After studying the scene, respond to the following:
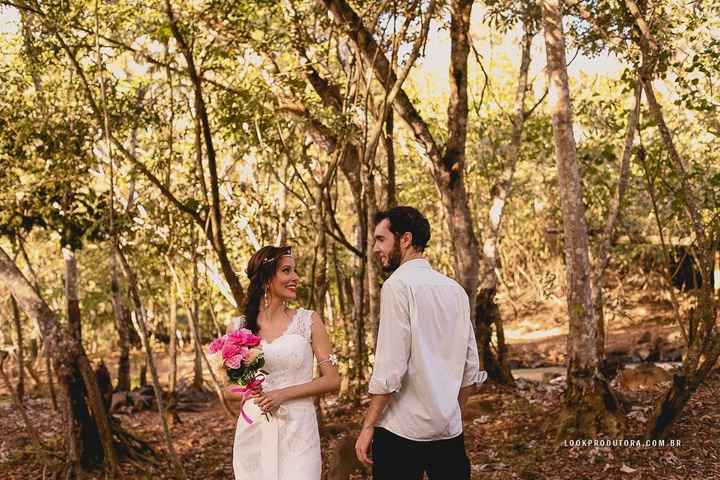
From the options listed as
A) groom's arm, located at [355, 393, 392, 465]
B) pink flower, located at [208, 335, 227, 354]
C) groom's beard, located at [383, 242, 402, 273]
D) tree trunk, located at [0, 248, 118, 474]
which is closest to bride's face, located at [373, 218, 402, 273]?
groom's beard, located at [383, 242, 402, 273]

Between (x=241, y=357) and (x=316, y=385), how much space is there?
51cm

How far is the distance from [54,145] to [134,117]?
97 centimetres

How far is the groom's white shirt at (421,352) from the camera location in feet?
12.3

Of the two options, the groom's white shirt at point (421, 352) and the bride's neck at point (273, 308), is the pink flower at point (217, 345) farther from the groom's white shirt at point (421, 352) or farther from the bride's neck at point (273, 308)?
the groom's white shirt at point (421, 352)

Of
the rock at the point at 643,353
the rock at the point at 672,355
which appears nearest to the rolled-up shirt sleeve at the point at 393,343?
the rock at the point at 672,355

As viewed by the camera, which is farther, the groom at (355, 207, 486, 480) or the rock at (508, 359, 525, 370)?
the rock at (508, 359, 525, 370)

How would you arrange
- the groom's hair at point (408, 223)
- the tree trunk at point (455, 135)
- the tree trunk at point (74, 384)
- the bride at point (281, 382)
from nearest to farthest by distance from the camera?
the groom's hair at point (408, 223) < the bride at point (281, 382) < the tree trunk at point (74, 384) < the tree trunk at point (455, 135)

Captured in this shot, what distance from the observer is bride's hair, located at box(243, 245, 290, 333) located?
4742mm

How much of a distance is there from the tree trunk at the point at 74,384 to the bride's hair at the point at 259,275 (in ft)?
12.1

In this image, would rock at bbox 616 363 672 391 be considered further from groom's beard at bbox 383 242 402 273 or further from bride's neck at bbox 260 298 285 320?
groom's beard at bbox 383 242 402 273

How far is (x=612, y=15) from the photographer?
1035 cm

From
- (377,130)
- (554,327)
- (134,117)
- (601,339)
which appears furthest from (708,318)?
(554,327)

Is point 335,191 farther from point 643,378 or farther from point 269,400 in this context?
point 269,400

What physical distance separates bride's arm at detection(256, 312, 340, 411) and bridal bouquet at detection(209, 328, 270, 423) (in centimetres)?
11
